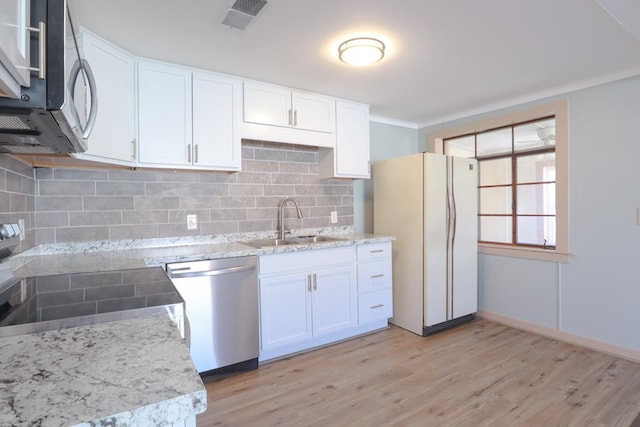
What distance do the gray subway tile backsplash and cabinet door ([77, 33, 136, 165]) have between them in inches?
14.0

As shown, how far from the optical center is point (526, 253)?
321cm

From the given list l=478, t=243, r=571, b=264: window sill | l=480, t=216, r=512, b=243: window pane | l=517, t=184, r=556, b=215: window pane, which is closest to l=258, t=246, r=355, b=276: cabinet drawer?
l=478, t=243, r=571, b=264: window sill

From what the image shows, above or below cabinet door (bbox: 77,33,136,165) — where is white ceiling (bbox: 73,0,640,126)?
above

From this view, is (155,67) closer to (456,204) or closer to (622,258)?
(456,204)

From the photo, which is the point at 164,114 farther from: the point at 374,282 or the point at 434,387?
the point at 434,387

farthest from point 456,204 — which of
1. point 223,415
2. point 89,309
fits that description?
point 89,309

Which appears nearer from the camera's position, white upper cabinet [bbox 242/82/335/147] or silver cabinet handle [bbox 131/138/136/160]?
silver cabinet handle [bbox 131/138/136/160]

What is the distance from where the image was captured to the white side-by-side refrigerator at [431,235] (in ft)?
10.1

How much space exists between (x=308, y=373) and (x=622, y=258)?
8.61ft

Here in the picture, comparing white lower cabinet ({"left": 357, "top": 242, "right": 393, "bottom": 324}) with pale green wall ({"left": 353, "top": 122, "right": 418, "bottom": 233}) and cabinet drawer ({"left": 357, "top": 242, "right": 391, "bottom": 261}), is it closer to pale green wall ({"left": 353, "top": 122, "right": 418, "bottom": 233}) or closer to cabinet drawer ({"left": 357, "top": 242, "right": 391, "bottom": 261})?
cabinet drawer ({"left": 357, "top": 242, "right": 391, "bottom": 261})

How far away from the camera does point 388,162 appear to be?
3.42 metres

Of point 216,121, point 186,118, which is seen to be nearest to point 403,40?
point 216,121

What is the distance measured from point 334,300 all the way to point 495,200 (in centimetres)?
213

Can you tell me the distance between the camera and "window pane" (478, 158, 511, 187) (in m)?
3.49
